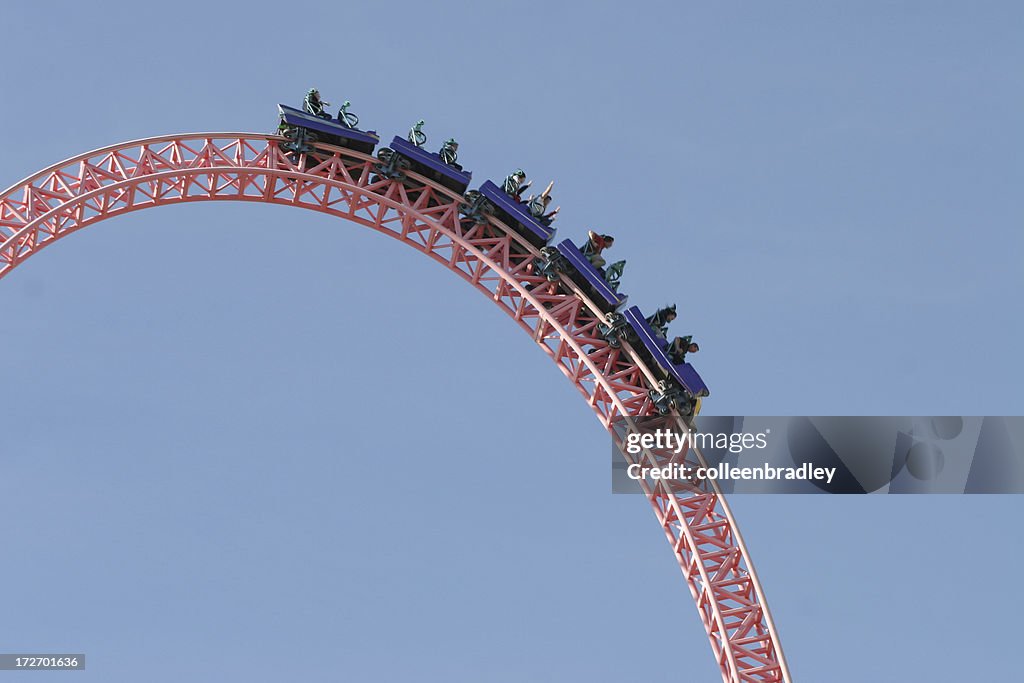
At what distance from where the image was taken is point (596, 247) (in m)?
43.6

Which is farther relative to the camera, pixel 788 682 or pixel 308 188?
pixel 308 188

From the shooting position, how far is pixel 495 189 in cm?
4344

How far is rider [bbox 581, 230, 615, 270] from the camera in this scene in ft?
142

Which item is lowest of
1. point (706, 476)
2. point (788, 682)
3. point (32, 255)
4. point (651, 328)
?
point (788, 682)

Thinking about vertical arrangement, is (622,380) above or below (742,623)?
above

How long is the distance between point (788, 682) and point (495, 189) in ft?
37.9

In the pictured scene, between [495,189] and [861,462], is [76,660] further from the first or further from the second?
[861,462]

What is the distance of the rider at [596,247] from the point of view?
4325 centimetres

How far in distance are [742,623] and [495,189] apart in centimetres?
1013

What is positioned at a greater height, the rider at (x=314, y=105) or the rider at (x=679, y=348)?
the rider at (x=314, y=105)

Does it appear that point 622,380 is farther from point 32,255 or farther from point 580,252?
point 32,255

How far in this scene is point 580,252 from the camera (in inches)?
1700

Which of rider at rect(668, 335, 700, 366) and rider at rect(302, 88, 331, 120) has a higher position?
rider at rect(302, 88, 331, 120)

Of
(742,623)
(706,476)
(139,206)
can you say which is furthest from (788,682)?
(139,206)
